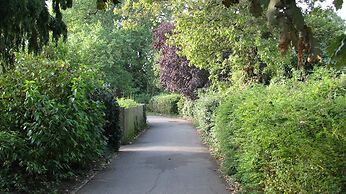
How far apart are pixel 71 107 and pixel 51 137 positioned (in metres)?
1.01

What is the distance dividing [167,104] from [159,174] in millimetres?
35747

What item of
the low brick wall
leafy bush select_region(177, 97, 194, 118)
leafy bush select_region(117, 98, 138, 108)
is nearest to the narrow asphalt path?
the low brick wall

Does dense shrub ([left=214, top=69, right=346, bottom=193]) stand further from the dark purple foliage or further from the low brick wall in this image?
the dark purple foliage

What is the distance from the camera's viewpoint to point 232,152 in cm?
1028

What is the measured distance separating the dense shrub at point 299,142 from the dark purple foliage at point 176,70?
73.7 ft

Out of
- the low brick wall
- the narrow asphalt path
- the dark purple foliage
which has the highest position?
the dark purple foliage

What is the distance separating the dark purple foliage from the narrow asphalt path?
47.8 feet

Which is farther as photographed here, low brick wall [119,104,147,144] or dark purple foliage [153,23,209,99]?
dark purple foliage [153,23,209,99]

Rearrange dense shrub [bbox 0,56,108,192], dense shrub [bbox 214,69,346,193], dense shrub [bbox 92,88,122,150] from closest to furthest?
dense shrub [bbox 214,69,346,193] → dense shrub [bbox 0,56,108,192] → dense shrub [bbox 92,88,122,150]

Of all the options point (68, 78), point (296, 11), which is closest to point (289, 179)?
point (296, 11)

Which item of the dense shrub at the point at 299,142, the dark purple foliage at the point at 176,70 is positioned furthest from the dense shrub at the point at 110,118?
the dark purple foliage at the point at 176,70

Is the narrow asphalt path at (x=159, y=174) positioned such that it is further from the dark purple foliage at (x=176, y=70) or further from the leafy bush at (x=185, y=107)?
the leafy bush at (x=185, y=107)

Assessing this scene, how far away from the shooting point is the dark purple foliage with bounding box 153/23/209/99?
30.7 metres

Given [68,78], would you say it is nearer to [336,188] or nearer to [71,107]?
[71,107]
